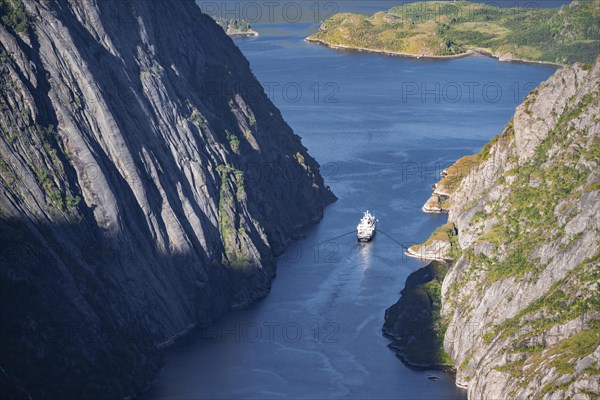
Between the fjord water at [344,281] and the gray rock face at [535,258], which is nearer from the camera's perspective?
the gray rock face at [535,258]

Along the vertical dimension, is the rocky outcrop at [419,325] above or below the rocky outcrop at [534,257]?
below

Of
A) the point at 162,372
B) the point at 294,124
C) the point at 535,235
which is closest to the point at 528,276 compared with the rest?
the point at 535,235

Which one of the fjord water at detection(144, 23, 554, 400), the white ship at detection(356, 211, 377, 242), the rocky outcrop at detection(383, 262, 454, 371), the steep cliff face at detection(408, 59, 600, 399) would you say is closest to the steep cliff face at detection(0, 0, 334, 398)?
the fjord water at detection(144, 23, 554, 400)

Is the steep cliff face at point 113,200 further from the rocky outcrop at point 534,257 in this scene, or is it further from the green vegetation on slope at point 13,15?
the rocky outcrop at point 534,257

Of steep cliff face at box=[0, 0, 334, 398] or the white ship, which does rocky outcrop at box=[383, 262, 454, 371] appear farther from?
the white ship

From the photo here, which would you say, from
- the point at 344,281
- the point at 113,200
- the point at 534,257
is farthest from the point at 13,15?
the point at 534,257

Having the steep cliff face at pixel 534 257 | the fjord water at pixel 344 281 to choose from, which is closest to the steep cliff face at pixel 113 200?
the fjord water at pixel 344 281
